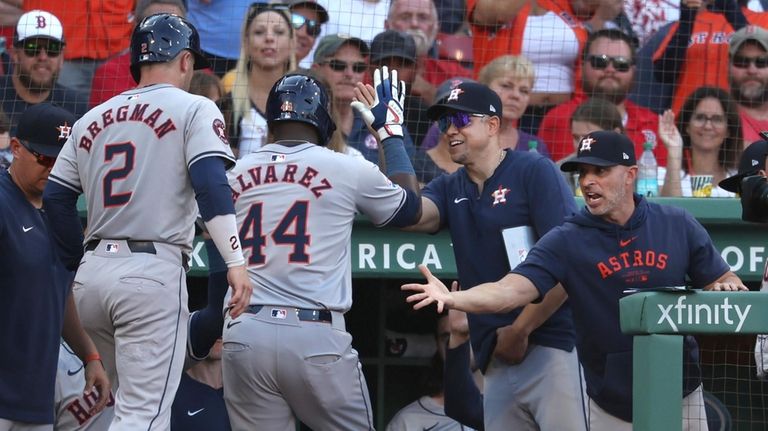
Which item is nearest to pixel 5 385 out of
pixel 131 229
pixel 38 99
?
pixel 131 229

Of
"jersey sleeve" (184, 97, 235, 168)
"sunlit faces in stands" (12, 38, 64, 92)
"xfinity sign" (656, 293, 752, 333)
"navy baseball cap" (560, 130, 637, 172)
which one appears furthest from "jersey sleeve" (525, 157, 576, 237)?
"sunlit faces in stands" (12, 38, 64, 92)

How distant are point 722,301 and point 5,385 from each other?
2548mm

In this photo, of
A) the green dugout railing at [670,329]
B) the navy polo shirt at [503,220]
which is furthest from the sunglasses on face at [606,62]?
the green dugout railing at [670,329]

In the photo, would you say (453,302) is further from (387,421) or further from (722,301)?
(387,421)

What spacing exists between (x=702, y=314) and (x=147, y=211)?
6.30ft

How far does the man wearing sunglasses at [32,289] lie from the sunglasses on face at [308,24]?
2.96 meters

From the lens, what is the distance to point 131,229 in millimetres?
4332

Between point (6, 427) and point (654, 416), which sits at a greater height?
point (654, 416)

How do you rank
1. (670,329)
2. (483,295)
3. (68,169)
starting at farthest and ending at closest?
(68,169) < (483,295) < (670,329)

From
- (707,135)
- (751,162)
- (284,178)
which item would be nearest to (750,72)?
(707,135)

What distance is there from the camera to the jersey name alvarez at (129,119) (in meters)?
4.35

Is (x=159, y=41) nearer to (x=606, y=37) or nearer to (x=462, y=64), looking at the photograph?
(x=462, y=64)

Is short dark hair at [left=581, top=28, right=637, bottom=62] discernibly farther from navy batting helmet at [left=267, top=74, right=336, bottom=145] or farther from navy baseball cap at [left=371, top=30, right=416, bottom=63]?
navy batting helmet at [left=267, top=74, right=336, bottom=145]

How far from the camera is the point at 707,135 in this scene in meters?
7.50
